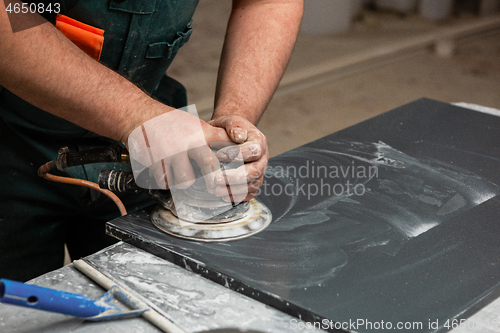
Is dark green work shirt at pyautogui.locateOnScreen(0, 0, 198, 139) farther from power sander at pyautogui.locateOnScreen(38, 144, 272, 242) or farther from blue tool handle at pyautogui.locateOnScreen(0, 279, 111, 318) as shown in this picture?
blue tool handle at pyautogui.locateOnScreen(0, 279, 111, 318)

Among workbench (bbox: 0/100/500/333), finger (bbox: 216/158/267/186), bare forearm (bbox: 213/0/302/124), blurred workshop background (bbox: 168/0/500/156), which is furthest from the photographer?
blurred workshop background (bbox: 168/0/500/156)

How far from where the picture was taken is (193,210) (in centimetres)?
111

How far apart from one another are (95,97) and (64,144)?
39cm

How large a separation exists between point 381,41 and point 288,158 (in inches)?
166

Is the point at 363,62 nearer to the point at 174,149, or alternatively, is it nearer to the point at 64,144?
the point at 64,144

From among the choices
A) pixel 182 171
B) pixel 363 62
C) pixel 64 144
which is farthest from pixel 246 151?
pixel 363 62

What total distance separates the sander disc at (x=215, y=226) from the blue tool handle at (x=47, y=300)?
0.89ft

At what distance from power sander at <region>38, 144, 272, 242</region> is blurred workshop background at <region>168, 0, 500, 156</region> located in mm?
2460

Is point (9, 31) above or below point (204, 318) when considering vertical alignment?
above

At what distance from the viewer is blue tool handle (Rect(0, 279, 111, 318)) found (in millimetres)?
708

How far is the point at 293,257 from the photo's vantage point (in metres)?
0.98

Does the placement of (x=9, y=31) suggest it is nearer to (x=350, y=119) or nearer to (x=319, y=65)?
(x=350, y=119)

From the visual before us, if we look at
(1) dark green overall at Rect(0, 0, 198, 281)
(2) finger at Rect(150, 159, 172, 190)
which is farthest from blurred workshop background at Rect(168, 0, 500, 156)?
(2) finger at Rect(150, 159, 172, 190)

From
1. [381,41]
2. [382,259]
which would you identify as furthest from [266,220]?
[381,41]
